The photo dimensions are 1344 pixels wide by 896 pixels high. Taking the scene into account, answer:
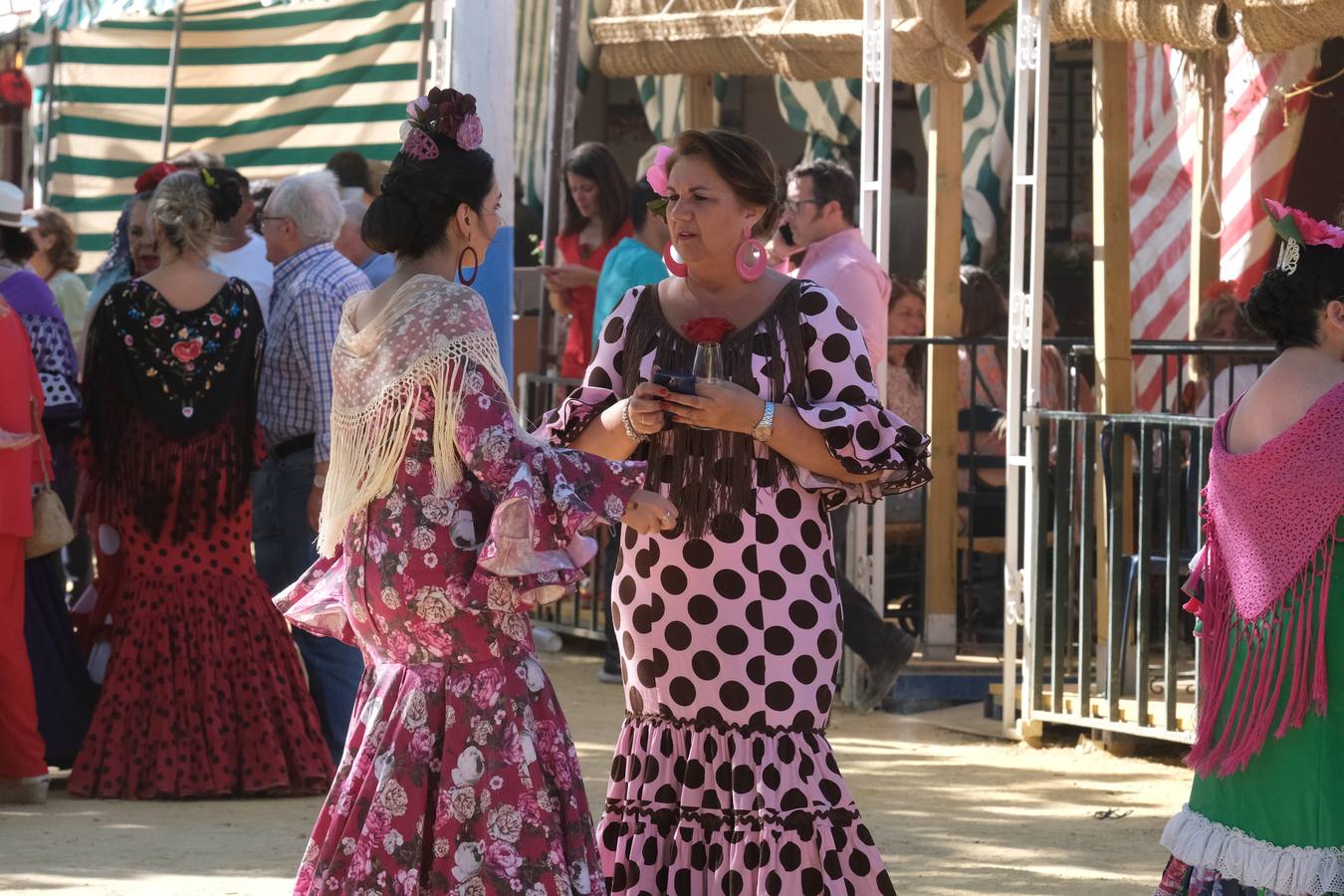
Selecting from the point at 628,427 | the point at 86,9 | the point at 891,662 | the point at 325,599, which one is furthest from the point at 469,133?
the point at 86,9

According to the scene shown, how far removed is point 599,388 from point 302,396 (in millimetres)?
2837

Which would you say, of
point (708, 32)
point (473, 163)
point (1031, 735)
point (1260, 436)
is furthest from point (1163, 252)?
point (473, 163)

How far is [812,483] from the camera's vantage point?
15.3 feet

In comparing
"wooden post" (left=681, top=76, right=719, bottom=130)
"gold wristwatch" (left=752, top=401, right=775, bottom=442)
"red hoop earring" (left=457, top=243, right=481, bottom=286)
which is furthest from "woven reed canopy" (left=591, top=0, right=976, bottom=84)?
"gold wristwatch" (left=752, top=401, right=775, bottom=442)

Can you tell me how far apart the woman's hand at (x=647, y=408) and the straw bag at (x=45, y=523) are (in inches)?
140

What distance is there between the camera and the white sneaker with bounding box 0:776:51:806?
7.25 metres

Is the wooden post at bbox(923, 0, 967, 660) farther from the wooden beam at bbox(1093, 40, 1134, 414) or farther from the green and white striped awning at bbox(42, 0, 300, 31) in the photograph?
the green and white striped awning at bbox(42, 0, 300, 31)

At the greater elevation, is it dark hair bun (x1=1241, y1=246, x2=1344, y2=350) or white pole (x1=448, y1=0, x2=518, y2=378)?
white pole (x1=448, y1=0, x2=518, y2=378)

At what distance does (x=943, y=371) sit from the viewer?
9.36 metres

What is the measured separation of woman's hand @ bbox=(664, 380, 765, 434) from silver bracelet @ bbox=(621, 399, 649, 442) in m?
0.12

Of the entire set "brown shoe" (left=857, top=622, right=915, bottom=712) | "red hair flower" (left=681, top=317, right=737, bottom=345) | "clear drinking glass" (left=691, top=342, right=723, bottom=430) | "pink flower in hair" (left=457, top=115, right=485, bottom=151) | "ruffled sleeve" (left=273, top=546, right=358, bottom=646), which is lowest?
"brown shoe" (left=857, top=622, right=915, bottom=712)

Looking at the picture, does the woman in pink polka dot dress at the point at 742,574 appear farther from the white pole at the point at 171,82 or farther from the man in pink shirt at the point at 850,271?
the white pole at the point at 171,82

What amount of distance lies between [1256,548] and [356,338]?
2.19 metres

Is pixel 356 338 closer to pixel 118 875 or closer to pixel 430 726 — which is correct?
pixel 430 726
